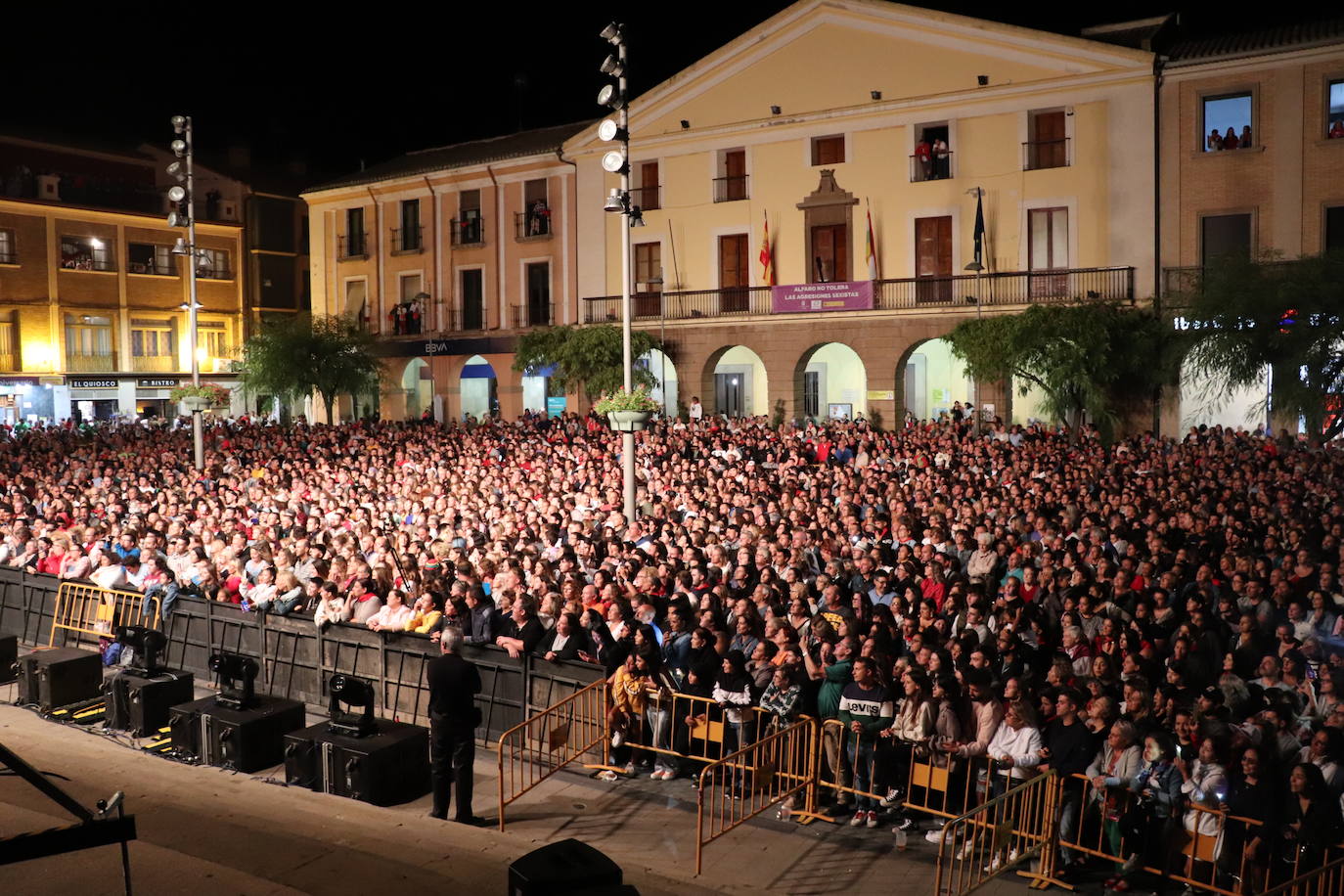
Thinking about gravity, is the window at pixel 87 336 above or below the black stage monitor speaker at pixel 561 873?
above

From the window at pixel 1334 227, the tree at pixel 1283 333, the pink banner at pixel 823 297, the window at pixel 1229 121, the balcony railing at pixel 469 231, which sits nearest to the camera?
the tree at pixel 1283 333

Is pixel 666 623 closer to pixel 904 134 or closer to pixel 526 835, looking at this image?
pixel 526 835

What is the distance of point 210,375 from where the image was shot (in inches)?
2089

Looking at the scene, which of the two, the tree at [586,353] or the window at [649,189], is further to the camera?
the window at [649,189]

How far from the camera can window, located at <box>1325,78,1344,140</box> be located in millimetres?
26953

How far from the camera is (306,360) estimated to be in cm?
3941

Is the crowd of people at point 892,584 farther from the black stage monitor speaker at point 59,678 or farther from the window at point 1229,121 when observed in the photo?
the window at point 1229,121

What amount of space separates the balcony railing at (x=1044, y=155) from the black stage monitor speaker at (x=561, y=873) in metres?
28.6

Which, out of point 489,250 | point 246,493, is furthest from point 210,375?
point 246,493

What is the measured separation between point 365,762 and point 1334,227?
2692 cm

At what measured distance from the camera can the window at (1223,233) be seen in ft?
92.7

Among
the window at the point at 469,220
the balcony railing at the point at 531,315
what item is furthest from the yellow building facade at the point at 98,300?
the balcony railing at the point at 531,315

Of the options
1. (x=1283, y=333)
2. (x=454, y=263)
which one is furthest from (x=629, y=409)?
(x=454, y=263)

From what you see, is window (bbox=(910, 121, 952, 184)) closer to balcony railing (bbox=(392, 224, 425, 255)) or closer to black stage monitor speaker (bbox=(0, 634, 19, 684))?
balcony railing (bbox=(392, 224, 425, 255))
